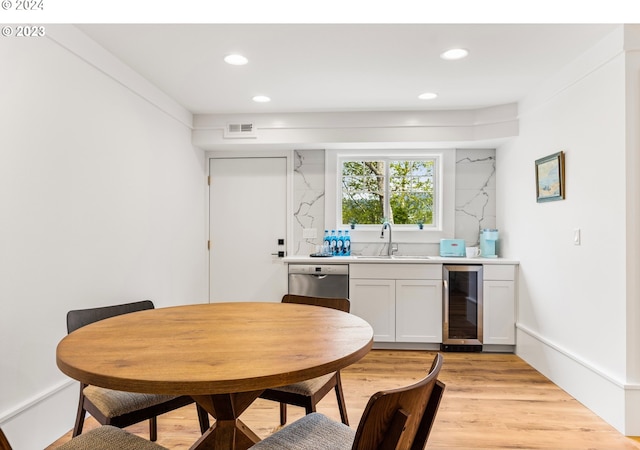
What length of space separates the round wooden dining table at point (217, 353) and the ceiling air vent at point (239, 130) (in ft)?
8.30

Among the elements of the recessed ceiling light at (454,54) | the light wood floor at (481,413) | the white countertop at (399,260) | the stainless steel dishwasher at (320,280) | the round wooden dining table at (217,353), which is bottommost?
the light wood floor at (481,413)

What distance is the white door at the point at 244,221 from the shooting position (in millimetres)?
Result: 4266

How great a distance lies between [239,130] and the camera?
3916 mm

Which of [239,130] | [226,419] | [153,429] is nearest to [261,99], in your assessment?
[239,130]

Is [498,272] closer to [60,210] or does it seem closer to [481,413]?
[481,413]

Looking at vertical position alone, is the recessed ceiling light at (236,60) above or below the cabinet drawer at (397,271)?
above

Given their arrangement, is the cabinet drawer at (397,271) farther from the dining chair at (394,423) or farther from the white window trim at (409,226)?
the dining chair at (394,423)

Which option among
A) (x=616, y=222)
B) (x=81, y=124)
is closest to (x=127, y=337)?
(x=81, y=124)

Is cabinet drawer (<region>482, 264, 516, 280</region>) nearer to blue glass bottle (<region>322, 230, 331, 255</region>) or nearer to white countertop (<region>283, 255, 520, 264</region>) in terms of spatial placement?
white countertop (<region>283, 255, 520, 264</region>)

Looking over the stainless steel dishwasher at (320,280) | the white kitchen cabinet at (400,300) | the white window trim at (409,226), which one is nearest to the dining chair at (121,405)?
the stainless steel dishwasher at (320,280)

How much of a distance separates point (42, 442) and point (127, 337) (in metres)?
1.29

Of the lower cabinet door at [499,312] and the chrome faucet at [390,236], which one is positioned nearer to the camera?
the lower cabinet door at [499,312]

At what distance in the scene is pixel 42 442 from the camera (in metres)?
2.02

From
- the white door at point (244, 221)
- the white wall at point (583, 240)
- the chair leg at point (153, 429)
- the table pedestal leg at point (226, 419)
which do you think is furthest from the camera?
the white door at point (244, 221)
